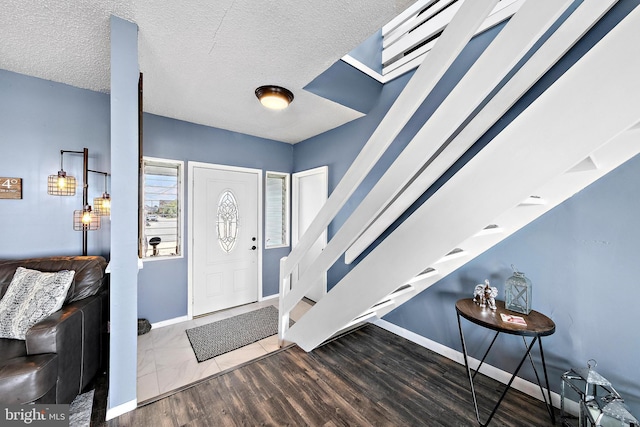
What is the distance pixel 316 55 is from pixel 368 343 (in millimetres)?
2776

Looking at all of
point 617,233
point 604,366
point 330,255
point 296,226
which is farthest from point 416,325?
point 296,226

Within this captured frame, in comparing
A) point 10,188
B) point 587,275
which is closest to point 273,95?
point 10,188

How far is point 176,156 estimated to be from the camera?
3053 millimetres

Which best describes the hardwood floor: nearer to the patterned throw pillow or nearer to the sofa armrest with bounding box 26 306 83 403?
the sofa armrest with bounding box 26 306 83 403

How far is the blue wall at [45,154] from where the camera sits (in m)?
2.16

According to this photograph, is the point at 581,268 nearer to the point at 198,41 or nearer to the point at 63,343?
the point at 198,41

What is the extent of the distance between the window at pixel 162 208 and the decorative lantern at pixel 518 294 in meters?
3.43

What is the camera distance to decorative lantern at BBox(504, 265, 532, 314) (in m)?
1.67

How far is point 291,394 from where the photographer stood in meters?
1.85

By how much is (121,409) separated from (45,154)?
2356 millimetres

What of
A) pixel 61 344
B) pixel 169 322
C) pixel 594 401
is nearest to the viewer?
pixel 594 401

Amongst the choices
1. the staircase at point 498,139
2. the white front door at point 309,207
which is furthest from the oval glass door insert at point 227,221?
Answer: the staircase at point 498,139

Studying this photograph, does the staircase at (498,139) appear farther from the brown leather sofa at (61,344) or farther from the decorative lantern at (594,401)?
the brown leather sofa at (61,344)

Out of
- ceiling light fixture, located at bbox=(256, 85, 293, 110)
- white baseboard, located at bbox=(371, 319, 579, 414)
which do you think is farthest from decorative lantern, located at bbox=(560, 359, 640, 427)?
ceiling light fixture, located at bbox=(256, 85, 293, 110)
